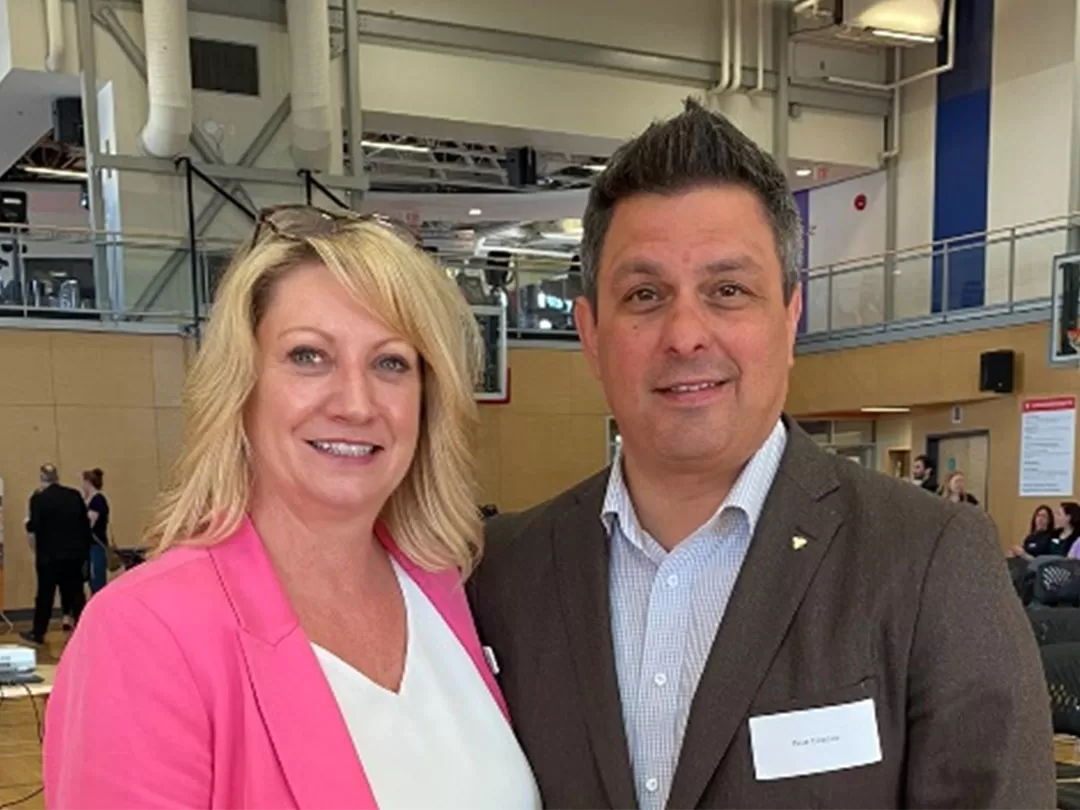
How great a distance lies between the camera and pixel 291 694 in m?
1.44

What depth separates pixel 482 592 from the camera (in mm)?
1854

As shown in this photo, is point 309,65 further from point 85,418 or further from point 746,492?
point 746,492

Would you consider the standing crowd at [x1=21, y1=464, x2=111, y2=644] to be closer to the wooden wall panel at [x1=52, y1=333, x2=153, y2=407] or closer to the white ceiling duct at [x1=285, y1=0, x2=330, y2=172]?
the wooden wall panel at [x1=52, y1=333, x2=153, y2=407]

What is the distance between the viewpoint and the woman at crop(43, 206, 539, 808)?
1.35 meters

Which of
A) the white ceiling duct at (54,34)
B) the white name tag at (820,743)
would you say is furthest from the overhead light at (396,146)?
the white name tag at (820,743)

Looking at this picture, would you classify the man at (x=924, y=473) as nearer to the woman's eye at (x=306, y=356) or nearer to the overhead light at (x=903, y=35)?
the overhead light at (x=903, y=35)

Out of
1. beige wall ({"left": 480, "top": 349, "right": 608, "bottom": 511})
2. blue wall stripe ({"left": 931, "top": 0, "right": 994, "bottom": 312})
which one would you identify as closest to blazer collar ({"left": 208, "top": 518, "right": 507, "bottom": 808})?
beige wall ({"left": 480, "top": 349, "right": 608, "bottom": 511})

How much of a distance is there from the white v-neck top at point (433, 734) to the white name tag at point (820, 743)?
413mm

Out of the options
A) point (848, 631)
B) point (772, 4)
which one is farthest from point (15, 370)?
point (848, 631)

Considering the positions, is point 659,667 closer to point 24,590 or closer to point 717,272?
point 717,272

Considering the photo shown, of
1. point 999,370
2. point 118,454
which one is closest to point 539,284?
point 118,454

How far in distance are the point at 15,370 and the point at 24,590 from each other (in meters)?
2.19

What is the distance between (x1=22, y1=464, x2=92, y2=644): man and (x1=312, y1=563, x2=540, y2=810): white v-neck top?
331 inches

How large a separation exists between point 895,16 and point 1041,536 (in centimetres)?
639
